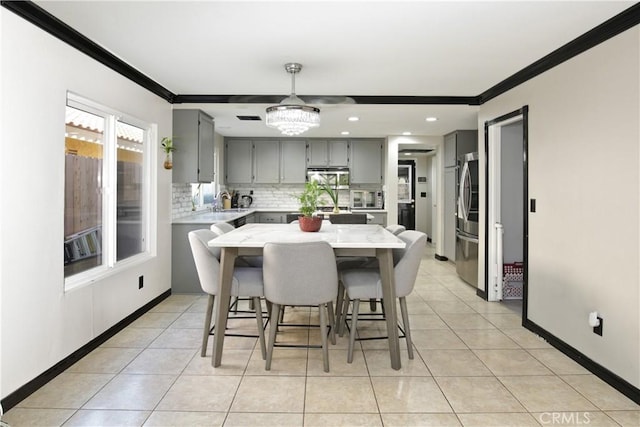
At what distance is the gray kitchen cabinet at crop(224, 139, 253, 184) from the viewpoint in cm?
736

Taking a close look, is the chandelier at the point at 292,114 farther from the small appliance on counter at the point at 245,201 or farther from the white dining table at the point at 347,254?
the small appliance on counter at the point at 245,201

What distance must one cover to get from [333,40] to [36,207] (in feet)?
7.13

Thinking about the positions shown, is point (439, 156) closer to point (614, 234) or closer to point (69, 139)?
point (614, 234)

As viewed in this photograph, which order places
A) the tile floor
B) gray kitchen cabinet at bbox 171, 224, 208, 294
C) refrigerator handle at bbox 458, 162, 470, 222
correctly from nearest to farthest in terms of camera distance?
the tile floor → gray kitchen cabinet at bbox 171, 224, 208, 294 → refrigerator handle at bbox 458, 162, 470, 222

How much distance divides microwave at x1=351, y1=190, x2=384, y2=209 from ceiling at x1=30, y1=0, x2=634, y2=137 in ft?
10.0

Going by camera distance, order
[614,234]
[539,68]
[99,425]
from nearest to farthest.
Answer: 1. [99,425]
2. [614,234]
3. [539,68]

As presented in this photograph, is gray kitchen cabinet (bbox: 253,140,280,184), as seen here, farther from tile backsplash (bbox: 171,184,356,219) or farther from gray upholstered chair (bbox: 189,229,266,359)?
gray upholstered chair (bbox: 189,229,266,359)

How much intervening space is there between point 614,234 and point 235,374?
2.53 m

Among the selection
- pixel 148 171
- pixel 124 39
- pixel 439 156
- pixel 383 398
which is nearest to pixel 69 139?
pixel 124 39

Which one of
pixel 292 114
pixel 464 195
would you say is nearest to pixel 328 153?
Answer: pixel 464 195

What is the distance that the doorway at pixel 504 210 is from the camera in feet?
14.7

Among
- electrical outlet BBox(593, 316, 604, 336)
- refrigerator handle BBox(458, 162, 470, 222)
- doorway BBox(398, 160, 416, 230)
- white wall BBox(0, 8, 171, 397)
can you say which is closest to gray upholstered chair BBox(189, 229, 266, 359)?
white wall BBox(0, 8, 171, 397)

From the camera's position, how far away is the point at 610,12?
2504 mm

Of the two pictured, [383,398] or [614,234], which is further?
[614,234]
